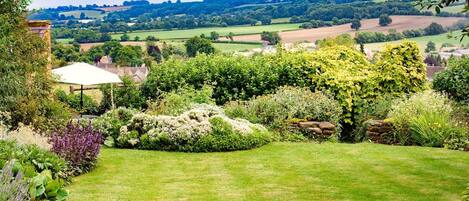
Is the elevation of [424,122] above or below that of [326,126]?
above

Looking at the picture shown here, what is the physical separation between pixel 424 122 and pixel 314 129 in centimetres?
242

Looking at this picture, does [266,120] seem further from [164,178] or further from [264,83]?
[164,178]

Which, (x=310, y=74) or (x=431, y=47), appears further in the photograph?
(x=431, y=47)

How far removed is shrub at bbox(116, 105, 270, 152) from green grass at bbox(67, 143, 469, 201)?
0.34m

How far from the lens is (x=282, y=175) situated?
34.4 ft

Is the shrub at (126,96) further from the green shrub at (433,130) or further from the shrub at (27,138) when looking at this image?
the shrub at (27,138)

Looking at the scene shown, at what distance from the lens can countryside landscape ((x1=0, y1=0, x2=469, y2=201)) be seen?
9367 millimetres

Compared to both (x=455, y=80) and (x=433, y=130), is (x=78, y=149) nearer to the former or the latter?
(x=433, y=130)

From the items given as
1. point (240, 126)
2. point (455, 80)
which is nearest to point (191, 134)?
point (240, 126)

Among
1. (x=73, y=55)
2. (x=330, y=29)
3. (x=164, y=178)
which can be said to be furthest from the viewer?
(x=330, y=29)

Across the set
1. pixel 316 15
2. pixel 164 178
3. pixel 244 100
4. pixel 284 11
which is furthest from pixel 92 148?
A: pixel 284 11

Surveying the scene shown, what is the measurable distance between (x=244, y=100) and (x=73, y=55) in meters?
13.9

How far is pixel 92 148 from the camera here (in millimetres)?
10852

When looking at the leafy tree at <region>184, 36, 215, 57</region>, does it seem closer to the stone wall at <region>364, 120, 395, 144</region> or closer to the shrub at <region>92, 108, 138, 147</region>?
the shrub at <region>92, 108, 138, 147</region>
